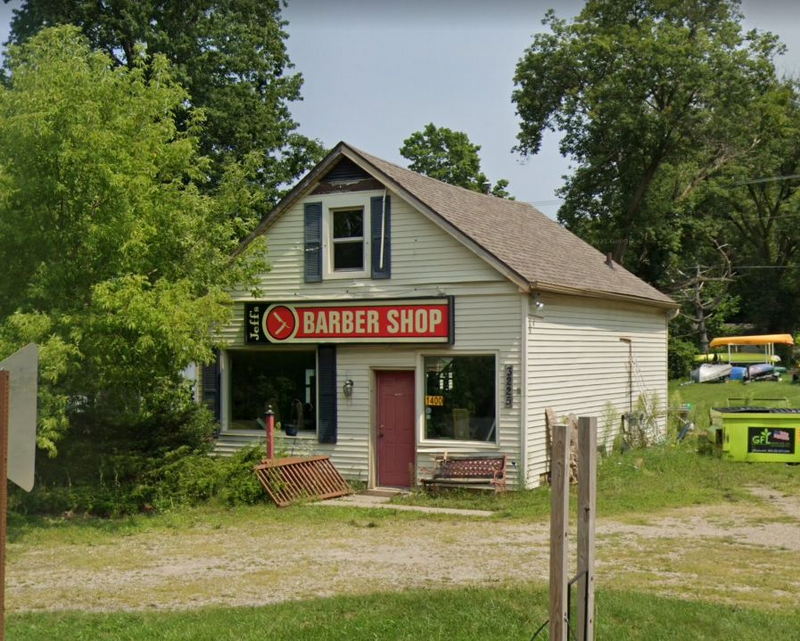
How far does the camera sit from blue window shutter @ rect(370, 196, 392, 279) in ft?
A: 59.1

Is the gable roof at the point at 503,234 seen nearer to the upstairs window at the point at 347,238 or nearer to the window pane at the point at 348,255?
the upstairs window at the point at 347,238

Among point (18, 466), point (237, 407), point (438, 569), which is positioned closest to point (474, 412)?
point (237, 407)

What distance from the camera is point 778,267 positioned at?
5962 centimetres

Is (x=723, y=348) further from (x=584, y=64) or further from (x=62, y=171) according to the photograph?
(x=62, y=171)

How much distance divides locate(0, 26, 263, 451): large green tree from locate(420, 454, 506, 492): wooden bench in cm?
458

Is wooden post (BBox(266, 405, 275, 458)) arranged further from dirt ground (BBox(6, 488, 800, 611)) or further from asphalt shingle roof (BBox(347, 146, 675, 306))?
asphalt shingle roof (BBox(347, 146, 675, 306))

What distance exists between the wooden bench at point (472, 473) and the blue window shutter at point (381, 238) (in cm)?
368

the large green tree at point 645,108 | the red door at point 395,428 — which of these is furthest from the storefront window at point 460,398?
the large green tree at point 645,108

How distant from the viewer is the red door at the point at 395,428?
17828mm

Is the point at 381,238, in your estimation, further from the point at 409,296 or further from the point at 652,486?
the point at 652,486

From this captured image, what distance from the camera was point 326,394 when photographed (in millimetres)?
18438

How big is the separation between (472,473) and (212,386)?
5.91 m

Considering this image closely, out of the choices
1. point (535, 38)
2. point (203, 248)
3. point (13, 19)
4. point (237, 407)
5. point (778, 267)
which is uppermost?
point (535, 38)

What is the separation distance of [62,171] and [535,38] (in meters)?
32.9
